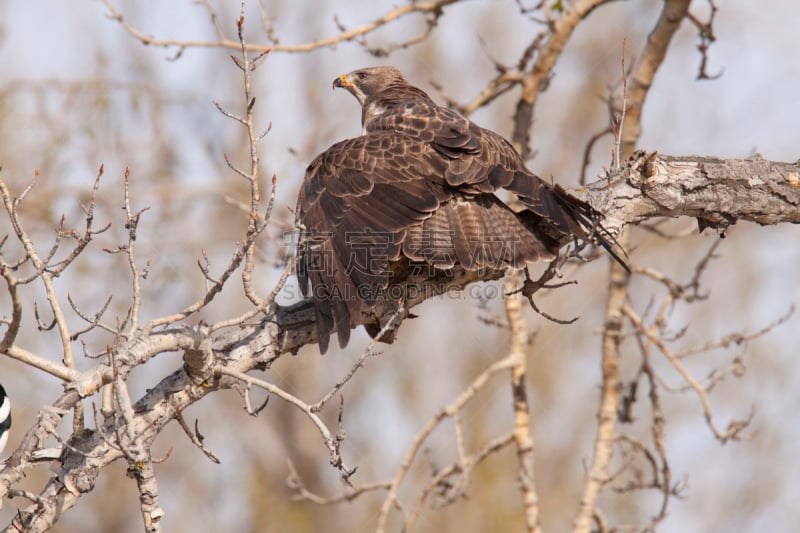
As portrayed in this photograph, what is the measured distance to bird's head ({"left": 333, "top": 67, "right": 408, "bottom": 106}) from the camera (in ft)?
19.4

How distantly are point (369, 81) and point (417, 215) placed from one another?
7.98ft

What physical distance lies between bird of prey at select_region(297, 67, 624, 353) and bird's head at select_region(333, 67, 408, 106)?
1598mm

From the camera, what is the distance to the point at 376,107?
220 inches

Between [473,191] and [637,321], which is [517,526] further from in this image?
[473,191]

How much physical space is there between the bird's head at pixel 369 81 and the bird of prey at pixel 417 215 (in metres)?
1.60

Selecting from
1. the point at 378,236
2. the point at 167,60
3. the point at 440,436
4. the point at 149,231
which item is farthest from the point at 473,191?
the point at 440,436

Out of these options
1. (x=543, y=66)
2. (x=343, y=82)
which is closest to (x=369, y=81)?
(x=343, y=82)

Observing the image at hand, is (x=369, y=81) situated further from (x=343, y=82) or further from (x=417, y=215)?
(x=417, y=215)

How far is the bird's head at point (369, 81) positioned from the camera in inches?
233

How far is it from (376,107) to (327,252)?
2.01 meters

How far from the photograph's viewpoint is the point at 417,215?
3842 mm

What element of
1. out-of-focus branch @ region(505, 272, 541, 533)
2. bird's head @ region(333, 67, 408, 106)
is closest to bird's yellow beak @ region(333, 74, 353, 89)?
bird's head @ region(333, 67, 408, 106)

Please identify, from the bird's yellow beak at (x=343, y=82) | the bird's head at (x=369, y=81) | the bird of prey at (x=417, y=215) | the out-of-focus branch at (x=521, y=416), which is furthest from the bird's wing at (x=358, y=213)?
the bird's yellow beak at (x=343, y=82)

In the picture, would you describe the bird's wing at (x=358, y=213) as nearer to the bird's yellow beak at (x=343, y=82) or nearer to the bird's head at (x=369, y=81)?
the bird's head at (x=369, y=81)
